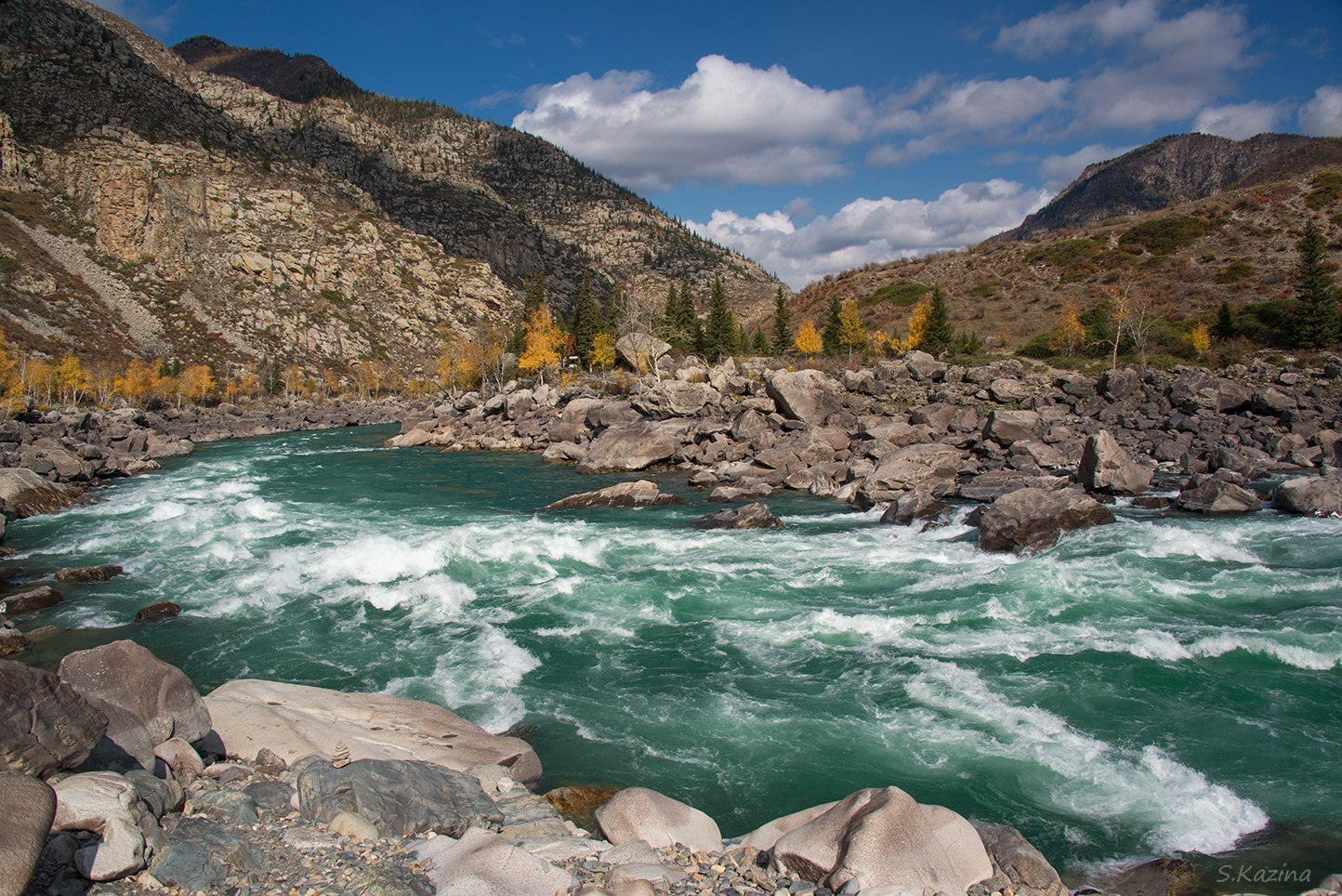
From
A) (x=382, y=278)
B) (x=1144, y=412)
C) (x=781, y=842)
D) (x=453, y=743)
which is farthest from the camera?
(x=382, y=278)

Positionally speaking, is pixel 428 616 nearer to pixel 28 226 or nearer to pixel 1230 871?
pixel 1230 871

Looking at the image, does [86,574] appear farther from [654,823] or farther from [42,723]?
[654,823]

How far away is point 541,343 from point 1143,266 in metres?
60.9

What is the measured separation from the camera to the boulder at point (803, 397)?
126 ft

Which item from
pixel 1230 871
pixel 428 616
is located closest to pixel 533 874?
pixel 1230 871

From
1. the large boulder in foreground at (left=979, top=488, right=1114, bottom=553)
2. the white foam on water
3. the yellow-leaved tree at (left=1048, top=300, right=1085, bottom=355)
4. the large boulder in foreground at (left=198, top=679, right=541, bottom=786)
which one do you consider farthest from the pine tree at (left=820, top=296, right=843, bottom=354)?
the large boulder in foreground at (left=198, top=679, right=541, bottom=786)

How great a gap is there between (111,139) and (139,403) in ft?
221

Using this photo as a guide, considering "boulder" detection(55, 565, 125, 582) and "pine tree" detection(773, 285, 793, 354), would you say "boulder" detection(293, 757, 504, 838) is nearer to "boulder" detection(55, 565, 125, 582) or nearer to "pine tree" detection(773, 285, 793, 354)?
"boulder" detection(55, 565, 125, 582)

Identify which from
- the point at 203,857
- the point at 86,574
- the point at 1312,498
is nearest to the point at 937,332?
the point at 1312,498

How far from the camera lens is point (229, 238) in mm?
123000

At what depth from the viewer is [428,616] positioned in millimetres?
15852

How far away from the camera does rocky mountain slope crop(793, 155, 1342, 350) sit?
62.6 metres

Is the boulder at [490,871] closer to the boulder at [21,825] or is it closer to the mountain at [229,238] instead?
the boulder at [21,825]

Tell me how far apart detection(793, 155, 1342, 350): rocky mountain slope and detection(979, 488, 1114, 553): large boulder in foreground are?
47310 mm
